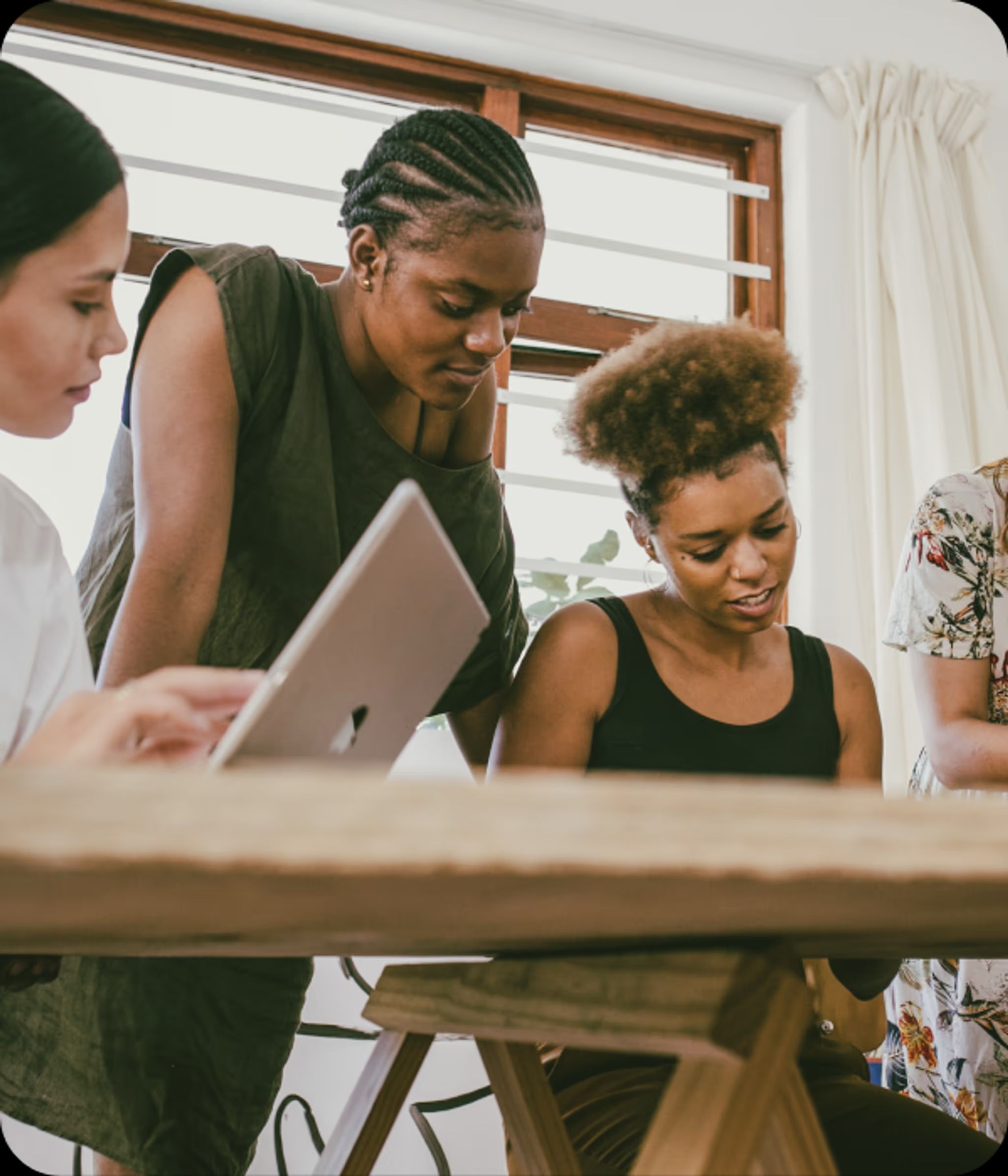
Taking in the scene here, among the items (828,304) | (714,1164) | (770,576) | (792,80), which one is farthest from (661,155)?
(714,1164)

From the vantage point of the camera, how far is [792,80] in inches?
120

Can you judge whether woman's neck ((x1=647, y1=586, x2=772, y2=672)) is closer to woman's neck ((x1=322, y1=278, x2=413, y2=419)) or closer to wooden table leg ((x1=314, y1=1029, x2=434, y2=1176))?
woman's neck ((x1=322, y1=278, x2=413, y2=419))

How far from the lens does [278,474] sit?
1.09m

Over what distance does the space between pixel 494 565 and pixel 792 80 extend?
233 cm

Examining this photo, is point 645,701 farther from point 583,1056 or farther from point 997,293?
point 997,293

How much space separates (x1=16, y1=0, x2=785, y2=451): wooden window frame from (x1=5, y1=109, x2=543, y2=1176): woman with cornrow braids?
1479 millimetres

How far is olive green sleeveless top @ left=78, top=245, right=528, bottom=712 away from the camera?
107 centimetres

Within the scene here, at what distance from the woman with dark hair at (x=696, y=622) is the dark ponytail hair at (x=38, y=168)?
2.09 feet

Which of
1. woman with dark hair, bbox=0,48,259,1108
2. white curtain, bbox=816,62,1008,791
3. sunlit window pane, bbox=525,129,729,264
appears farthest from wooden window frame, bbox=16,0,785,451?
woman with dark hair, bbox=0,48,259,1108

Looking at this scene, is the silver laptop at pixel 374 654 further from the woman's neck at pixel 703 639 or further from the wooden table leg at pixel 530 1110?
the woman's neck at pixel 703 639

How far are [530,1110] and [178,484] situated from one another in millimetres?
566

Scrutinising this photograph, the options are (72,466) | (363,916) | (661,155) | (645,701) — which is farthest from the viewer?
(661,155)

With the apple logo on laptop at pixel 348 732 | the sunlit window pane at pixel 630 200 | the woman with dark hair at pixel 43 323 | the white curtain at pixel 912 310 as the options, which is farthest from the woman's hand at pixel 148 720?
the sunlit window pane at pixel 630 200

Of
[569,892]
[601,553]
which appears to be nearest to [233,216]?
[601,553]
